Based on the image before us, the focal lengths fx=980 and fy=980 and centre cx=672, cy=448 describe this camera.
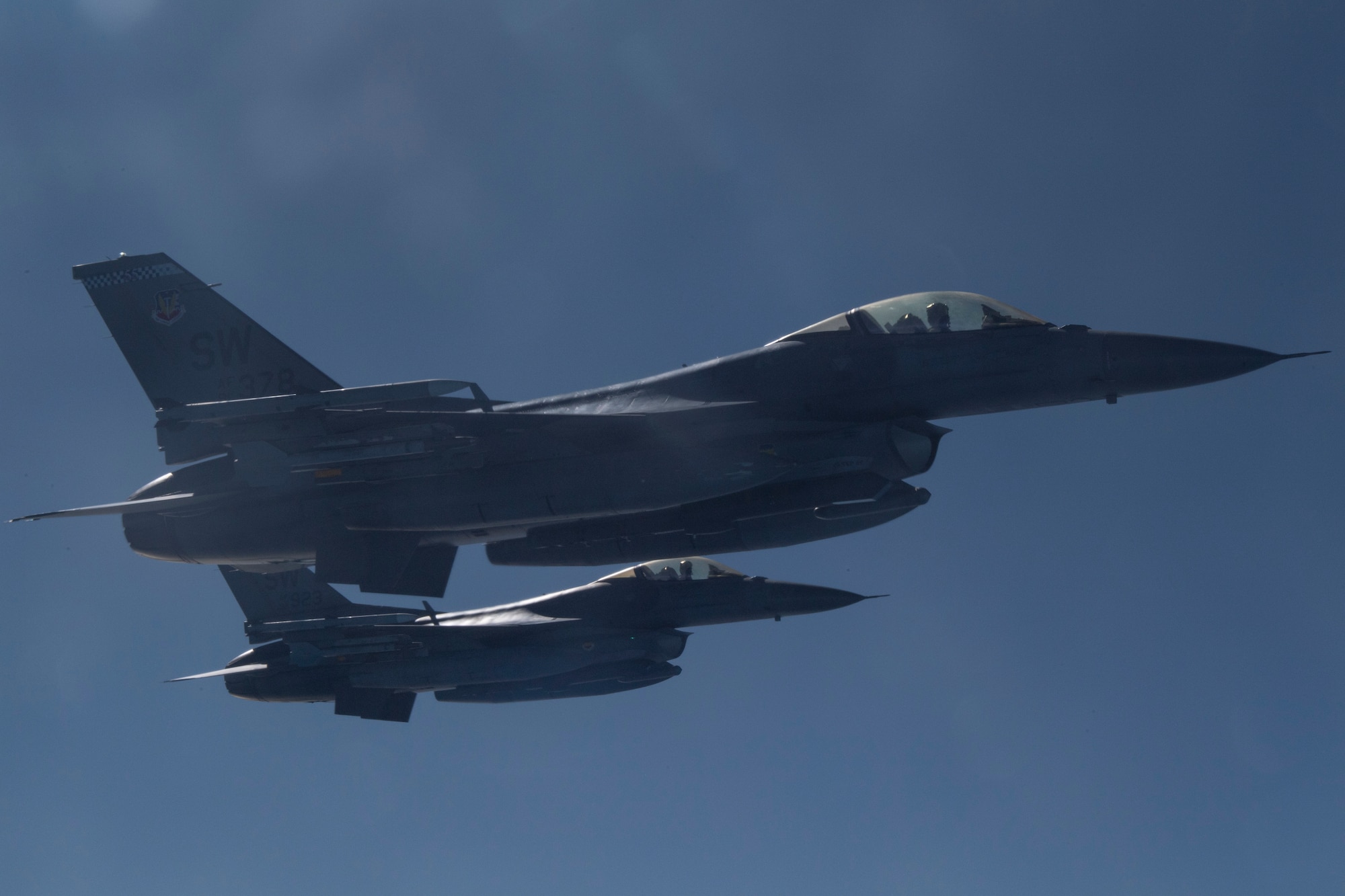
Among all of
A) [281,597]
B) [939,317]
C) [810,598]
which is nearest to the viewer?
[939,317]

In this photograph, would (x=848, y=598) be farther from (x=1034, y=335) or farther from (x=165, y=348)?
(x=165, y=348)

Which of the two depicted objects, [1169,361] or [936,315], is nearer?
[1169,361]

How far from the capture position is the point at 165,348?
15.9 metres

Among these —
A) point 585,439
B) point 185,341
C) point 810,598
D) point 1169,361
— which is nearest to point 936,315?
point 1169,361

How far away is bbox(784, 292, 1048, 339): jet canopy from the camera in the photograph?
14.2m

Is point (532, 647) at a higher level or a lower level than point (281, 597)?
lower

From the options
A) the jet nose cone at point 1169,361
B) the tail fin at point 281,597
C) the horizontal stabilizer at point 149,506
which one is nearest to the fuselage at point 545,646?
the tail fin at point 281,597

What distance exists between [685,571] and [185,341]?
11.6m

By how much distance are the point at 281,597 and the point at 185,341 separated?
11.9 meters

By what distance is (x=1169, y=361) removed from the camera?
44.3ft

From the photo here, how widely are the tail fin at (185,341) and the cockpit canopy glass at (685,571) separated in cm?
935

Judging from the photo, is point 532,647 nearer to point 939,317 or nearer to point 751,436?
point 751,436

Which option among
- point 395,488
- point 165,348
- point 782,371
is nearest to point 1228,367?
point 782,371

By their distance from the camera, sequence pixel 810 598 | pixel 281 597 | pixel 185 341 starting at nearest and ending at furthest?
1. pixel 185 341
2. pixel 810 598
3. pixel 281 597
